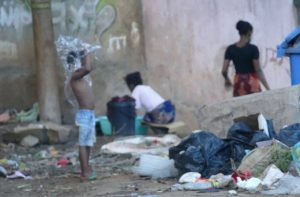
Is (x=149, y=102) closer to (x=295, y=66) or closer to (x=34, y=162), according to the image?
(x=34, y=162)

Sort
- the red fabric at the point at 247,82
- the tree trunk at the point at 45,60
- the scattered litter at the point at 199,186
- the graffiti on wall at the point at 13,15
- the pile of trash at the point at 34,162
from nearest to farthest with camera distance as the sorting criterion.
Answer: the scattered litter at the point at 199,186
the pile of trash at the point at 34,162
the red fabric at the point at 247,82
the tree trunk at the point at 45,60
the graffiti on wall at the point at 13,15

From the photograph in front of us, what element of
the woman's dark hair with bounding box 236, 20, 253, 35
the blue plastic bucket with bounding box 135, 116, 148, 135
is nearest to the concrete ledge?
the woman's dark hair with bounding box 236, 20, 253, 35

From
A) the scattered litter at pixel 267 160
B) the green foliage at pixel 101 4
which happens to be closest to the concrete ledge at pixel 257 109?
the scattered litter at pixel 267 160

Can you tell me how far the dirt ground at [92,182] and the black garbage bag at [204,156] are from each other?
228mm

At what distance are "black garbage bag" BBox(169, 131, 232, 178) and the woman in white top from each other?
347 centimetres

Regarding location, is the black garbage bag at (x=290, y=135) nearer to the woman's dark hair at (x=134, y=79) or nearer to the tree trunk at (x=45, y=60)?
the woman's dark hair at (x=134, y=79)

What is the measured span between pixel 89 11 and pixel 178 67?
5.13 ft

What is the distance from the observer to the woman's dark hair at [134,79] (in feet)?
39.1

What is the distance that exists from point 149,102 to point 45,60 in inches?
59.0

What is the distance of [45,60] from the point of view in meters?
11.8

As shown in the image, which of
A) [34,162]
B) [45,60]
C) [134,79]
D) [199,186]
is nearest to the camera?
[199,186]

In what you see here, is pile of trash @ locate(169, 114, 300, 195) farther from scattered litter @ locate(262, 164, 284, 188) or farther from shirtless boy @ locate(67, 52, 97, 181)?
shirtless boy @ locate(67, 52, 97, 181)

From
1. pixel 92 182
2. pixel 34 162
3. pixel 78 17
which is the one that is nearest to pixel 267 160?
pixel 92 182

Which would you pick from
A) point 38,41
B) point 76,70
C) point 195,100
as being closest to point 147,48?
point 195,100
